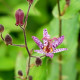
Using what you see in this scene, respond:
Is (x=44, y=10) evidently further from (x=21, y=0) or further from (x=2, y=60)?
(x=2, y=60)

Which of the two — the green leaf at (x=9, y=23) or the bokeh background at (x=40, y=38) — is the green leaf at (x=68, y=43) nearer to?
the bokeh background at (x=40, y=38)

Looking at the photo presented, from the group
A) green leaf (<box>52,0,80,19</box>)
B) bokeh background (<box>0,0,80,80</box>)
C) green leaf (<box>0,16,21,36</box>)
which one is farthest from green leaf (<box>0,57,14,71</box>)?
green leaf (<box>52,0,80,19</box>)

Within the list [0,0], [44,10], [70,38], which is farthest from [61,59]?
[0,0]

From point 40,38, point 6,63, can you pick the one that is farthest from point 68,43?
point 6,63

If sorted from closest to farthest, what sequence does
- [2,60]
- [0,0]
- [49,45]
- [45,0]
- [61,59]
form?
[49,45], [61,59], [2,60], [0,0], [45,0]

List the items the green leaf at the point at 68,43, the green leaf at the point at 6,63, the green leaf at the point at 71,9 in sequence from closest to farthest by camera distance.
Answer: the green leaf at the point at 71,9 < the green leaf at the point at 68,43 < the green leaf at the point at 6,63

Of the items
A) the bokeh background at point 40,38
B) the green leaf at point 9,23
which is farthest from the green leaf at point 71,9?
the green leaf at point 9,23

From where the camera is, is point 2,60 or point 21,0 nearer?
point 2,60

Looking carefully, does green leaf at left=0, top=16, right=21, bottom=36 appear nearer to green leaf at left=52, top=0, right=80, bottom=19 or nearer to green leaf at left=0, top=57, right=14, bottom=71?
green leaf at left=0, top=57, right=14, bottom=71

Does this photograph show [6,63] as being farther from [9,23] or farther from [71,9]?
[71,9]
